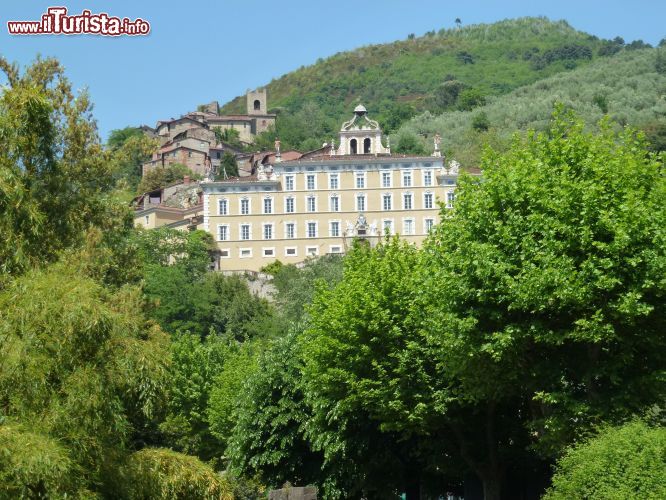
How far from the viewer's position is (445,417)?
33031mm

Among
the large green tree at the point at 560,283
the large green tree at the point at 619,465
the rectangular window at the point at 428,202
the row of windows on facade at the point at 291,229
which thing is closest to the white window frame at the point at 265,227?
the row of windows on facade at the point at 291,229

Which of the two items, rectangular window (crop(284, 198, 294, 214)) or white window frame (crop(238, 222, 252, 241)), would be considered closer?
rectangular window (crop(284, 198, 294, 214))

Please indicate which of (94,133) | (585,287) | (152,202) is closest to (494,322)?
(585,287)

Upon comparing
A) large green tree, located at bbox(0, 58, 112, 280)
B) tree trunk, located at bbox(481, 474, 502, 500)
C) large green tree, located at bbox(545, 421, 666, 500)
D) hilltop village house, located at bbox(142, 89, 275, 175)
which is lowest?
tree trunk, located at bbox(481, 474, 502, 500)

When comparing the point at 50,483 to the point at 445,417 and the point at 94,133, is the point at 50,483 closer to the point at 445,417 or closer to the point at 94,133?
the point at 445,417

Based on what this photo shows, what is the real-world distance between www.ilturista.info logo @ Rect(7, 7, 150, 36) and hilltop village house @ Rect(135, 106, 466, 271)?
180ft

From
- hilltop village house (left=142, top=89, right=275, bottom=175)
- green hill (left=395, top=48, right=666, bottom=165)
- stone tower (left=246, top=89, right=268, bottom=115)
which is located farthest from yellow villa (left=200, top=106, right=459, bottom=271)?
stone tower (left=246, top=89, right=268, bottom=115)

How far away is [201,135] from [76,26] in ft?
358

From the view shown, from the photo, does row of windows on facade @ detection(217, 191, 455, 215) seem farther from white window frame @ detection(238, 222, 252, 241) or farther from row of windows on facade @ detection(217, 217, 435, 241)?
row of windows on facade @ detection(217, 217, 435, 241)

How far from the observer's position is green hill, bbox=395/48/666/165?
131 metres

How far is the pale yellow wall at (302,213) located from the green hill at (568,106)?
23.2 m

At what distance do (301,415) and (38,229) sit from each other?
15936 mm

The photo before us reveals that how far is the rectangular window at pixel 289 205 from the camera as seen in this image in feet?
332

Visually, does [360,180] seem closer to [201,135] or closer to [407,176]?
[407,176]
